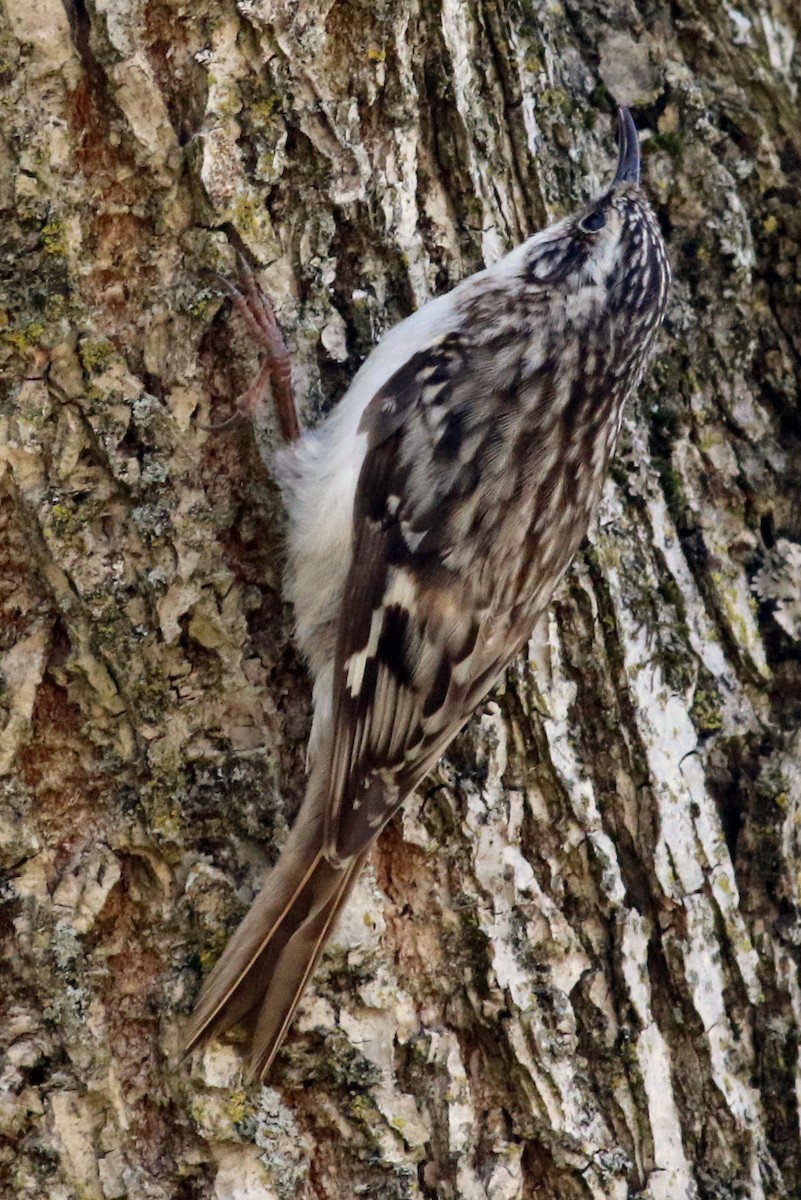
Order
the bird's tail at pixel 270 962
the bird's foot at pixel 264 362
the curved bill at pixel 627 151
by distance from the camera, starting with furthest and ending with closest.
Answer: the curved bill at pixel 627 151, the bird's foot at pixel 264 362, the bird's tail at pixel 270 962

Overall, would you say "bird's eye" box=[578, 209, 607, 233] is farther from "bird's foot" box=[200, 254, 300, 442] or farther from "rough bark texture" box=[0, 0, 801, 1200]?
"bird's foot" box=[200, 254, 300, 442]

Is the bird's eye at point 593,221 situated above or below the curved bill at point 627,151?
below

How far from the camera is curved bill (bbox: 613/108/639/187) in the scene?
211cm

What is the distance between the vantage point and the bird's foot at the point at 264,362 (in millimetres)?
1829

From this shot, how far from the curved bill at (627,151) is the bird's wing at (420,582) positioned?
37cm

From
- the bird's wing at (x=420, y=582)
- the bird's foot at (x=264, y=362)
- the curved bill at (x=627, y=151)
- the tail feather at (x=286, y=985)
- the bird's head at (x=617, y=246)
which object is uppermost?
the curved bill at (x=627, y=151)

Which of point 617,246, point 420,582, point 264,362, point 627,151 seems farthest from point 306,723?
point 627,151

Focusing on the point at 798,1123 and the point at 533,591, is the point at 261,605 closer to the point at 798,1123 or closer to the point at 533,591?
the point at 533,591

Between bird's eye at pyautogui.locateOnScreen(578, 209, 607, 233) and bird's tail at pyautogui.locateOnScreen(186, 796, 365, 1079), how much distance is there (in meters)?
1.10

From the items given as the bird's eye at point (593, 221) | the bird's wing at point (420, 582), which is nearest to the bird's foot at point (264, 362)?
the bird's wing at point (420, 582)

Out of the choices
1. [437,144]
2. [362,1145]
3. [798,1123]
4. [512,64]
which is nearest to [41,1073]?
[362,1145]

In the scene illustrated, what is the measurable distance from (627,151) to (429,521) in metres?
0.69

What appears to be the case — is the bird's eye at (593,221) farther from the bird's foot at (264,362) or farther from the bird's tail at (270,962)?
the bird's tail at (270,962)

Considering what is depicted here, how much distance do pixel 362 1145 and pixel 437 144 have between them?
1.42m
